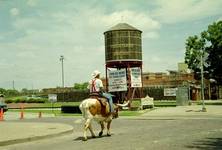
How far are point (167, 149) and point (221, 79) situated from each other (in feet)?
149

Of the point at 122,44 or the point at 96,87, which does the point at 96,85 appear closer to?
the point at 96,87

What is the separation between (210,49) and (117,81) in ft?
47.8

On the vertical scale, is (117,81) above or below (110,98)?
above

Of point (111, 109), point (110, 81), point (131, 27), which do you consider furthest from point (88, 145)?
point (131, 27)

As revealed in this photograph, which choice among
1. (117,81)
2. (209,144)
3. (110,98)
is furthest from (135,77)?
(209,144)

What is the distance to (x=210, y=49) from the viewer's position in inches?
2199

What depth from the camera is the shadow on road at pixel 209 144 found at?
1298cm

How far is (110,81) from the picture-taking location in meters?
48.1

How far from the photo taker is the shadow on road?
13.0 m

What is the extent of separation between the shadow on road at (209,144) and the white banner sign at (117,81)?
32.1 meters

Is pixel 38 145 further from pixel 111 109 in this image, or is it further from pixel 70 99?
pixel 70 99

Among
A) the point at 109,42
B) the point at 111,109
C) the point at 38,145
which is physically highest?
the point at 109,42

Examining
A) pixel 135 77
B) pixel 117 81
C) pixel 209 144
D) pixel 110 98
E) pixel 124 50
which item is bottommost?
pixel 209 144

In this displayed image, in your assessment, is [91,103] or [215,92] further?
[215,92]
